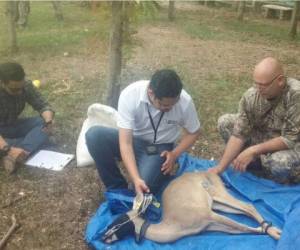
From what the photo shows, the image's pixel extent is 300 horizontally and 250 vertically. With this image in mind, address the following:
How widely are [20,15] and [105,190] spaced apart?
28.5ft

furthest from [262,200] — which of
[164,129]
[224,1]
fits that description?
[224,1]

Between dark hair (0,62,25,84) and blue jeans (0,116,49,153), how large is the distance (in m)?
0.60

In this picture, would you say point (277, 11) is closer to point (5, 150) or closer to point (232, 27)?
point (232, 27)

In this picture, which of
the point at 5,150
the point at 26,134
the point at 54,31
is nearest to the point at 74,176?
the point at 5,150

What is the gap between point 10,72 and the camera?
13.2 ft

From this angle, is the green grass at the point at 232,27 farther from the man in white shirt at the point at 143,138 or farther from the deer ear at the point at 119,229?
the deer ear at the point at 119,229

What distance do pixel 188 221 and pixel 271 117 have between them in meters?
1.31

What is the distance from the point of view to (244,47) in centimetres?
930

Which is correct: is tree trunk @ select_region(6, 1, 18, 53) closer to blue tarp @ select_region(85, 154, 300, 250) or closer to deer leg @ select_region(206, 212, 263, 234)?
blue tarp @ select_region(85, 154, 300, 250)

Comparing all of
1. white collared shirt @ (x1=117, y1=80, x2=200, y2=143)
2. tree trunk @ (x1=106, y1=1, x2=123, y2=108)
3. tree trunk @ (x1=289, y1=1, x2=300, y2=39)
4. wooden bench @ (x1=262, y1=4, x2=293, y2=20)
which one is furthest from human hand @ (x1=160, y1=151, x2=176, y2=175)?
wooden bench @ (x1=262, y1=4, x2=293, y2=20)

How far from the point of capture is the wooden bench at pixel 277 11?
14.0 metres

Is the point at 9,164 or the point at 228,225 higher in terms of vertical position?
the point at 228,225

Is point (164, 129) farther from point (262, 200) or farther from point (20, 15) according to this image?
point (20, 15)

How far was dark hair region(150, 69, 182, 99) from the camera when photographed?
10.1ft
